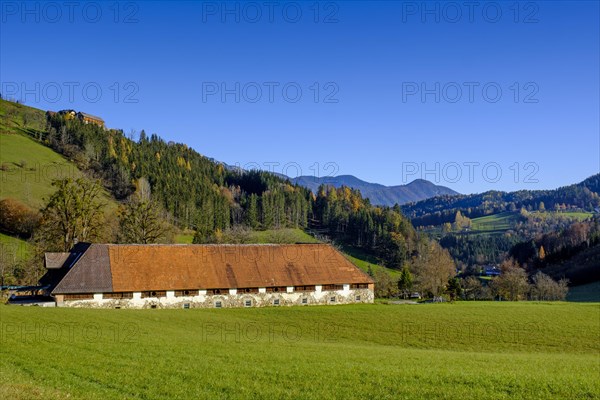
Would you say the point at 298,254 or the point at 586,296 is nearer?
the point at 298,254

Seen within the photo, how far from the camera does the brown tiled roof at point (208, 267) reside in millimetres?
46812

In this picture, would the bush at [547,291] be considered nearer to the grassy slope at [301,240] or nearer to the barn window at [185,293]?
the grassy slope at [301,240]

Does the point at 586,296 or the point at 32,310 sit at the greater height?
the point at 32,310

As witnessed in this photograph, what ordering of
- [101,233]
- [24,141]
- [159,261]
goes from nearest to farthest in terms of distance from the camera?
1. [159,261]
2. [101,233]
3. [24,141]

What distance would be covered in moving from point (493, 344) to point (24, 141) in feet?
474

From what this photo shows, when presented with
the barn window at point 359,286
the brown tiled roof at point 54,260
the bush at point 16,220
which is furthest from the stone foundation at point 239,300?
the bush at point 16,220

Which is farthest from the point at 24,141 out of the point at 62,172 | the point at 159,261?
the point at 159,261

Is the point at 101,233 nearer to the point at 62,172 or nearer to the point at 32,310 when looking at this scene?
the point at 32,310

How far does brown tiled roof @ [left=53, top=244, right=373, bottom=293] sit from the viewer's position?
46.8 metres

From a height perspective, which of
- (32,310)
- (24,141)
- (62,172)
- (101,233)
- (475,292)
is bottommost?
(475,292)

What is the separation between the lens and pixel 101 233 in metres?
68.3

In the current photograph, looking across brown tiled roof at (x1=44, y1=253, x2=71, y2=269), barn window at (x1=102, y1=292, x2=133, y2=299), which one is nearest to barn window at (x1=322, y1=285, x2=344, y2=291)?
barn window at (x1=102, y1=292, x2=133, y2=299)

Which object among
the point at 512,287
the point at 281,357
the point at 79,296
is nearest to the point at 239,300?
the point at 79,296

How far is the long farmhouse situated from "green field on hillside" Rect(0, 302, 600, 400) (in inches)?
252
